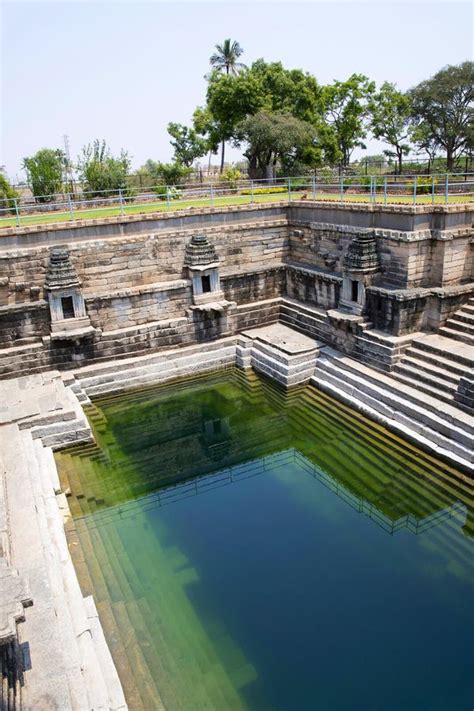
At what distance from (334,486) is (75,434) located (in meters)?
5.29

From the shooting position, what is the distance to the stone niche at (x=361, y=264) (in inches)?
496

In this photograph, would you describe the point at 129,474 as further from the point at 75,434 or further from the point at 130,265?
the point at 130,265

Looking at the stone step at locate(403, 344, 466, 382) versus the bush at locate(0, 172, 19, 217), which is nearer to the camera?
the stone step at locate(403, 344, 466, 382)

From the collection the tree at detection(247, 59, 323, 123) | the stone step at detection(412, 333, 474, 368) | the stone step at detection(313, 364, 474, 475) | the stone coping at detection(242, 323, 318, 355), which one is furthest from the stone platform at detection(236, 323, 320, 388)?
the tree at detection(247, 59, 323, 123)

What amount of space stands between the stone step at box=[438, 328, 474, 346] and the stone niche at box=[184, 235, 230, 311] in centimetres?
565

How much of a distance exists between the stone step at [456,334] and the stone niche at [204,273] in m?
5.65

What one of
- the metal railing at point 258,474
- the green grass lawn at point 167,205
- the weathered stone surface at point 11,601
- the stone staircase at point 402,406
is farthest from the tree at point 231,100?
the weathered stone surface at point 11,601

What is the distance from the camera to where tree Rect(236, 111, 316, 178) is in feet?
80.5

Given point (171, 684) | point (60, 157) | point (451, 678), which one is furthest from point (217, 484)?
point (60, 157)

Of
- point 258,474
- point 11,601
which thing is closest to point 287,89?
point 258,474

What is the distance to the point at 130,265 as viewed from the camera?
45.6ft

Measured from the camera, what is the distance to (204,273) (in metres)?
14.4

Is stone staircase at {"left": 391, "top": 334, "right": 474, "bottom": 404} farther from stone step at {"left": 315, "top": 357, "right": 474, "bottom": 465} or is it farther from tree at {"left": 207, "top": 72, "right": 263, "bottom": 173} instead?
tree at {"left": 207, "top": 72, "right": 263, "bottom": 173}

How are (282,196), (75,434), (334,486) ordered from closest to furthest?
(334,486), (75,434), (282,196)
